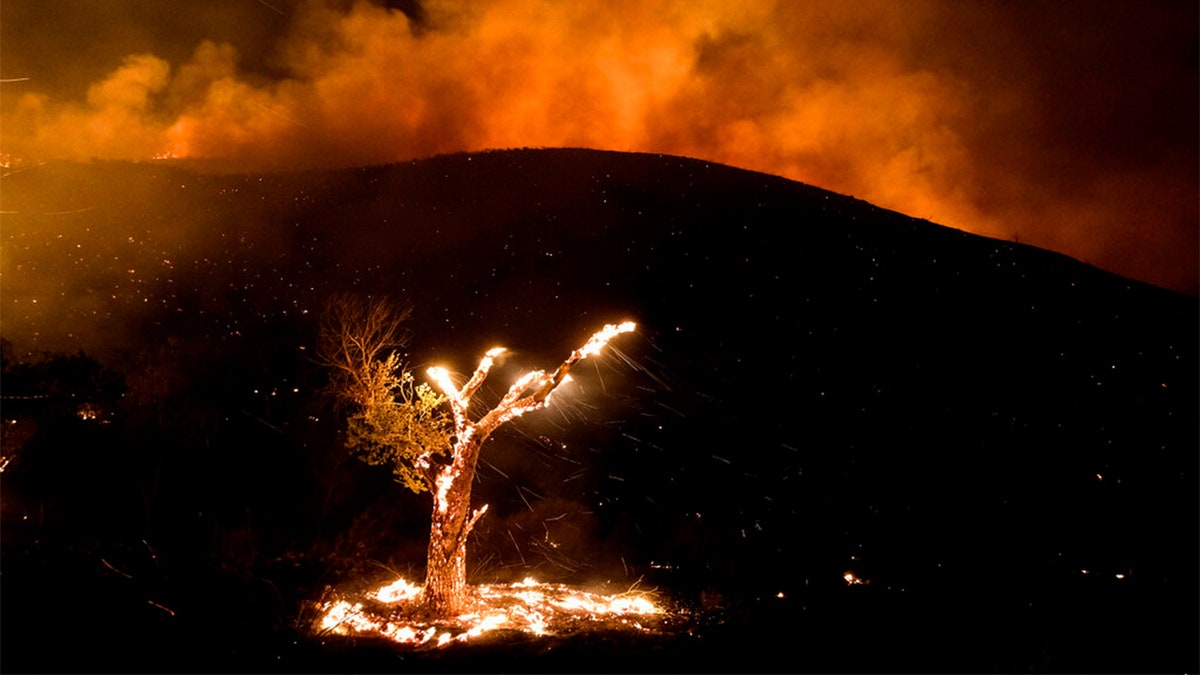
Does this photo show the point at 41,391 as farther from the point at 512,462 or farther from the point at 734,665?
the point at 512,462

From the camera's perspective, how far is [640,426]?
1036 inches

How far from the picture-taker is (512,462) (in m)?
22.9

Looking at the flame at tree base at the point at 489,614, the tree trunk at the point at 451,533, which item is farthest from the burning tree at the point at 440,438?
the flame at tree base at the point at 489,614

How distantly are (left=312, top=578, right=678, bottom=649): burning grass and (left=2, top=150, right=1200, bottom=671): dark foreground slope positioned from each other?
696 mm

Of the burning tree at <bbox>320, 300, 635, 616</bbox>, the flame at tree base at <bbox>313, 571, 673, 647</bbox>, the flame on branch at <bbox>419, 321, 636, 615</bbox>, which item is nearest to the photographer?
the flame at tree base at <bbox>313, 571, 673, 647</bbox>

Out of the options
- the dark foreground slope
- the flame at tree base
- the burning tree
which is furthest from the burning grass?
the dark foreground slope

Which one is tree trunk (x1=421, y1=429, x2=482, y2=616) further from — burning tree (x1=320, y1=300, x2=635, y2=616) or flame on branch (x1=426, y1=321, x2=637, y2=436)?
flame on branch (x1=426, y1=321, x2=637, y2=436)

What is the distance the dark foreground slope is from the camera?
11531mm

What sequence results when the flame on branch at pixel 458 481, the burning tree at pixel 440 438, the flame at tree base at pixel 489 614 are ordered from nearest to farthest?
the flame at tree base at pixel 489 614 → the burning tree at pixel 440 438 → the flame on branch at pixel 458 481

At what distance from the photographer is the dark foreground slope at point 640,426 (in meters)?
11.5

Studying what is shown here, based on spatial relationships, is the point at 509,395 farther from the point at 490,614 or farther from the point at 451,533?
the point at 490,614

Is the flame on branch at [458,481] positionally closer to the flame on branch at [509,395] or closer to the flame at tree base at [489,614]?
the flame on branch at [509,395]

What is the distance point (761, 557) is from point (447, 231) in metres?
30.3

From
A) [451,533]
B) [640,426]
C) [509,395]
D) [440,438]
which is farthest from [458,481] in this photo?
[640,426]
